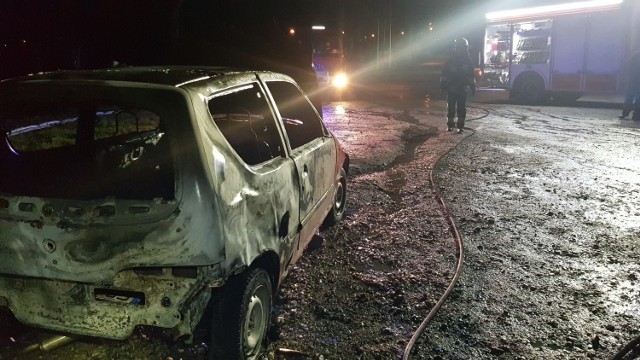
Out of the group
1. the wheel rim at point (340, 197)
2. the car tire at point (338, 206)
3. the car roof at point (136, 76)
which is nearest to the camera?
the car roof at point (136, 76)

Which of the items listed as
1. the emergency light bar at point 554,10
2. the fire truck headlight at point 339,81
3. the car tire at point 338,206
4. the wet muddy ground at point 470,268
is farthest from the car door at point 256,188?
the fire truck headlight at point 339,81

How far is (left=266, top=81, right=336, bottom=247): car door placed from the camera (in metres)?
3.53

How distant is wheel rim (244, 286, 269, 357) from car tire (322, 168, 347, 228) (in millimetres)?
2189

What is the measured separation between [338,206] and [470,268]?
163 centimetres

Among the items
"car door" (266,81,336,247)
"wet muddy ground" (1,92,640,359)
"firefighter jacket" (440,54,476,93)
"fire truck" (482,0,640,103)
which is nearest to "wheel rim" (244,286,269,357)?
"wet muddy ground" (1,92,640,359)

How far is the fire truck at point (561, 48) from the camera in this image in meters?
14.7

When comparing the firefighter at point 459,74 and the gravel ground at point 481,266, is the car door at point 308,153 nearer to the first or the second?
the gravel ground at point 481,266

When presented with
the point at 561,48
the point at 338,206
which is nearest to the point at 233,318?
the point at 338,206

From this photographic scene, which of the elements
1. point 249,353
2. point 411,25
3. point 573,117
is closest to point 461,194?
point 249,353

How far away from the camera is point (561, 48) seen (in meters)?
15.8

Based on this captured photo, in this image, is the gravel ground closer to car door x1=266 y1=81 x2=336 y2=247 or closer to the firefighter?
car door x1=266 y1=81 x2=336 y2=247

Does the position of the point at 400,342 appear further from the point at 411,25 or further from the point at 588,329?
the point at 411,25

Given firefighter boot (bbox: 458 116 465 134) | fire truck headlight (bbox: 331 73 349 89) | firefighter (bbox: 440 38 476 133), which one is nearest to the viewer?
firefighter (bbox: 440 38 476 133)

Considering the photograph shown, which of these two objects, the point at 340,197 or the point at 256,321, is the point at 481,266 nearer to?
the point at 340,197
